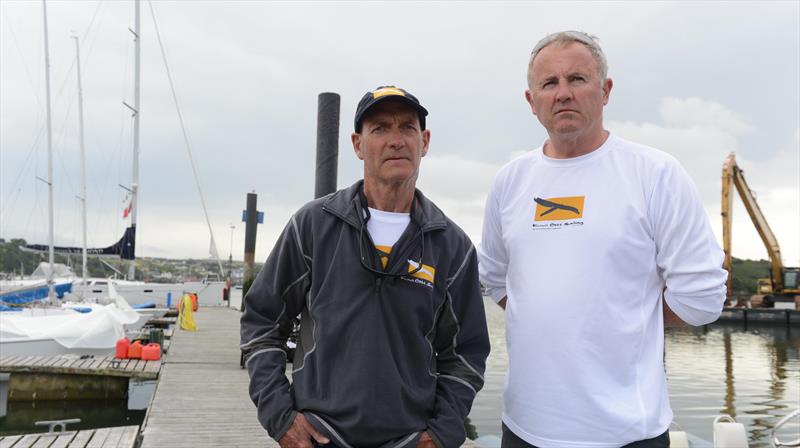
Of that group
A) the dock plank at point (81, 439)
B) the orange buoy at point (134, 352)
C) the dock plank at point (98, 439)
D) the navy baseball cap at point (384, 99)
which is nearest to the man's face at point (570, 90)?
the navy baseball cap at point (384, 99)

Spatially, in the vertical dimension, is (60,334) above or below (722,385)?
above

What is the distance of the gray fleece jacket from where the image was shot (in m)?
1.84

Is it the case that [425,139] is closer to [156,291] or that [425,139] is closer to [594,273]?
[594,273]

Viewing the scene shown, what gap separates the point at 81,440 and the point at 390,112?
5.46 m

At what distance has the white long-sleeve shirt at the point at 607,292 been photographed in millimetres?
1768

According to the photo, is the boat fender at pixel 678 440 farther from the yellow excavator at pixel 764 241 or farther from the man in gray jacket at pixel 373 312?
the yellow excavator at pixel 764 241

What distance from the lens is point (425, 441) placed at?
190cm

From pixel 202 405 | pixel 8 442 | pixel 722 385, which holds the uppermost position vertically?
pixel 202 405

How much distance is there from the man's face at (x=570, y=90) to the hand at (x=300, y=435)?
1.23m

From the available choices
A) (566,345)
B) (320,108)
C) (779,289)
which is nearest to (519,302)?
(566,345)

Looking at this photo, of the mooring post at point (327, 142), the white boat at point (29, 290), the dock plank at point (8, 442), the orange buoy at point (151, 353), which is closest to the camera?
the dock plank at point (8, 442)

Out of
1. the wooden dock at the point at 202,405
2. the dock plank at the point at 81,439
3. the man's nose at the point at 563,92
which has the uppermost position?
the man's nose at the point at 563,92

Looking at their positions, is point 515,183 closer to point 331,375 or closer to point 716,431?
point 331,375

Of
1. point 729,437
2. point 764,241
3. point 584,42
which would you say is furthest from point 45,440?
point 764,241
